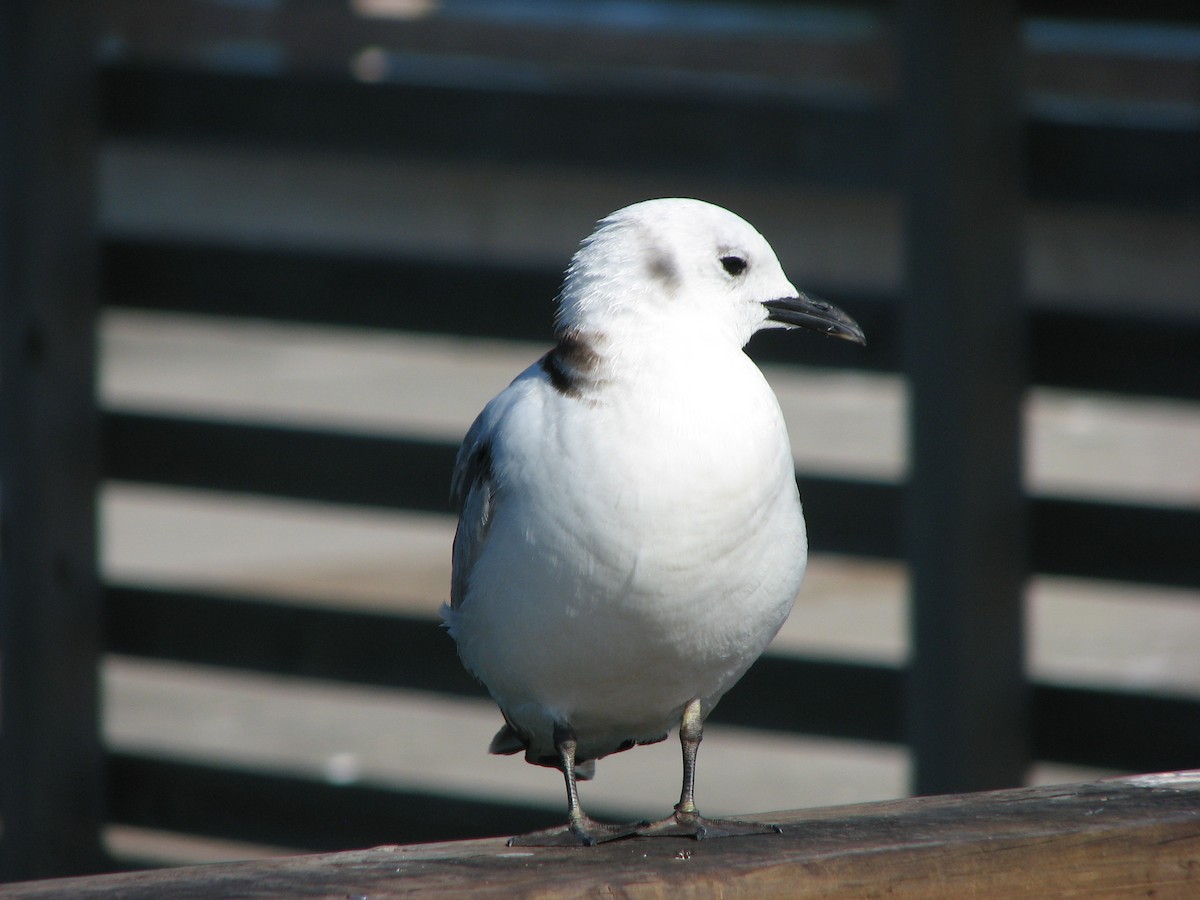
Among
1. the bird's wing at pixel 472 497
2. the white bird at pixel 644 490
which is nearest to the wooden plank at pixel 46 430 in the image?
the bird's wing at pixel 472 497

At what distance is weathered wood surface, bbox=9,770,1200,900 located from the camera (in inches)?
44.1

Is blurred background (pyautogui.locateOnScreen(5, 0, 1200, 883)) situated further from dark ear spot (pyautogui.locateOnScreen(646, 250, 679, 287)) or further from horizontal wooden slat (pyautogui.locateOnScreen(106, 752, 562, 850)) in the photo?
dark ear spot (pyautogui.locateOnScreen(646, 250, 679, 287))

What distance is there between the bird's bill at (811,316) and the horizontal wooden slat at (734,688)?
1.38 m

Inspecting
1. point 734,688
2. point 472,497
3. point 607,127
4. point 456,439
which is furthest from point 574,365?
point 456,439

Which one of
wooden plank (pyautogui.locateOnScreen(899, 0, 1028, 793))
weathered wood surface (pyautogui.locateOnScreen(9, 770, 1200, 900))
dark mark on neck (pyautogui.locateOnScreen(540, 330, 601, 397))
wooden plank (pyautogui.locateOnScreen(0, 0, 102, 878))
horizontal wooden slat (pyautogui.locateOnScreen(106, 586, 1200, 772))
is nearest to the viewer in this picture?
weathered wood surface (pyautogui.locateOnScreen(9, 770, 1200, 900))

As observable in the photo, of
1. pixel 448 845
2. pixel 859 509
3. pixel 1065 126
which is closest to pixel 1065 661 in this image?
pixel 859 509

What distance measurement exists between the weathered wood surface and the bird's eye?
45 centimetres

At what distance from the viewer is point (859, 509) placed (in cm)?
270

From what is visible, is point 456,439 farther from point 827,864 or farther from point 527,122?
point 827,864

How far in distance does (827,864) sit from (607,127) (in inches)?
69.5

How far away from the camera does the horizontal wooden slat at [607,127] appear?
2.46m

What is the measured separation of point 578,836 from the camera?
4.24 ft

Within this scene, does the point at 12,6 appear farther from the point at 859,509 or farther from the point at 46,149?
the point at 859,509

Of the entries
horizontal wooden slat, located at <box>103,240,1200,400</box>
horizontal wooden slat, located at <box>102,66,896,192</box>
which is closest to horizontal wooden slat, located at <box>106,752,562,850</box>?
horizontal wooden slat, located at <box>103,240,1200,400</box>
